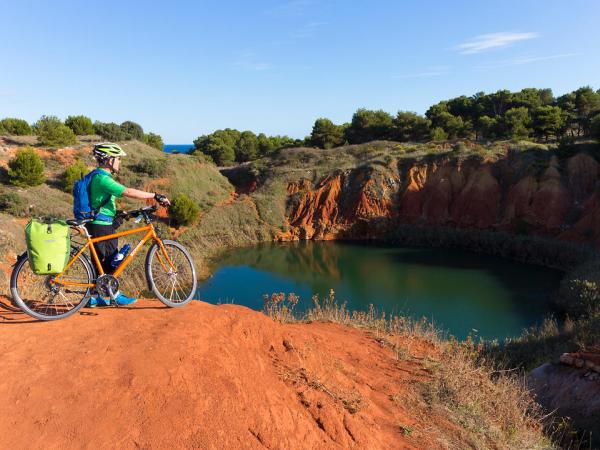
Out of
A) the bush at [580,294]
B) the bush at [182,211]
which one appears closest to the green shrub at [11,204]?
the bush at [182,211]

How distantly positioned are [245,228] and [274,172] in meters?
7.64

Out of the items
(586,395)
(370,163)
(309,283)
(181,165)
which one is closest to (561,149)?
(370,163)

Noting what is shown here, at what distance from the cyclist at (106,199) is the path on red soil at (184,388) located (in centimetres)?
55

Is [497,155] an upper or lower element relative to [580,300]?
upper

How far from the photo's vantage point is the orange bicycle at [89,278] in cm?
447

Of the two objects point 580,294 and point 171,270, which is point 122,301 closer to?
point 171,270

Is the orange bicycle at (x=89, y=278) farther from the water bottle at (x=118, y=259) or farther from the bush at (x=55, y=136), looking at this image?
the bush at (x=55, y=136)

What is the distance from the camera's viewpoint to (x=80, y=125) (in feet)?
124

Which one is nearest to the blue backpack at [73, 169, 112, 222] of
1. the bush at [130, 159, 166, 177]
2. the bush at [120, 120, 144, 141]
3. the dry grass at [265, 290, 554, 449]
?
the dry grass at [265, 290, 554, 449]

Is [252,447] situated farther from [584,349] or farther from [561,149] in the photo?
[561,149]

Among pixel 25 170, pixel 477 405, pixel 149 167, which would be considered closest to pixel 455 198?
pixel 149 167

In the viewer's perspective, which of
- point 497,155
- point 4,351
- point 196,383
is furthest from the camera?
point 497,155

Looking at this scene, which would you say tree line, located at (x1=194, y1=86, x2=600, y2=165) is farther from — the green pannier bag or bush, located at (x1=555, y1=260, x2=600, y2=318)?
the green pannier bag

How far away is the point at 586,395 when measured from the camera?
7.41 metres
